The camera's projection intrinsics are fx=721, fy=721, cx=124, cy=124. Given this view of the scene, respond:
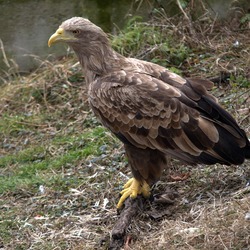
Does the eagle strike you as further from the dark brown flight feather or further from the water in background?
the water in background

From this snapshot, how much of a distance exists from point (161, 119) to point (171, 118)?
0.25 feet

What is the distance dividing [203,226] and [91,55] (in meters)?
1.77

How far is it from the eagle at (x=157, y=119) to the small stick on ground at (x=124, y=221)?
0.08 meters

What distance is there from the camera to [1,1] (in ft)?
33.2

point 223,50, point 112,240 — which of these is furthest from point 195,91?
point 223,50

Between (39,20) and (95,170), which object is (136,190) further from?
(39,20)

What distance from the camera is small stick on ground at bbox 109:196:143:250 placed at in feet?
16.4

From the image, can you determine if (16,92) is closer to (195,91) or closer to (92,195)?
(92,195)

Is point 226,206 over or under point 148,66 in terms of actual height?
under

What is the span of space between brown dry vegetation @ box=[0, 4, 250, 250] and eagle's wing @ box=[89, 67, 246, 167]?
1.17 feet

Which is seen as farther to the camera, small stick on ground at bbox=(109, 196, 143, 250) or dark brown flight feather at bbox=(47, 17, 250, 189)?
dark brown flight feather at bbox=(47, 17, 250, 189)

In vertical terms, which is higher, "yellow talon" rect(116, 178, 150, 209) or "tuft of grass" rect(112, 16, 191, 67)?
"yellow talon" rect(116, 178, 150, 209)

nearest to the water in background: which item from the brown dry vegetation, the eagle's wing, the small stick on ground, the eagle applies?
the brown dry vegetation

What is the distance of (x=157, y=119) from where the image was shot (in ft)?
17.2
